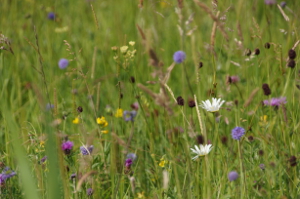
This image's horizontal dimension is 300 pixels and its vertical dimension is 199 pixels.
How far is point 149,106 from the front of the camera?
2104 millimetres

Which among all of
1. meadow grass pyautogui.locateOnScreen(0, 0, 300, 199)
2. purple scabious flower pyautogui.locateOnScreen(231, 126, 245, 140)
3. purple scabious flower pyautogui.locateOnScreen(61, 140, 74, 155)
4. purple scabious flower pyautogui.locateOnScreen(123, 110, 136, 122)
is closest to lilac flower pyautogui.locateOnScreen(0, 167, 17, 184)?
meadow grass pyautogui.locateOnScreen(0, 0, 300, 199)

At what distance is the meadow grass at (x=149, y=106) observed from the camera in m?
1.22

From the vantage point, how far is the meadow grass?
4.00 feet

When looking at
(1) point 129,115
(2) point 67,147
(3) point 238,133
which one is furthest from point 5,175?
(3) point 238,133

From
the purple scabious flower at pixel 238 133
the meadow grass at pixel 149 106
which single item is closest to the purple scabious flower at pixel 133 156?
the meadow grass at pixel 149 106

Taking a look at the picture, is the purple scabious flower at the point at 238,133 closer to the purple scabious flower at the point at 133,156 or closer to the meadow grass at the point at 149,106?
the meadow grass at the point at 149,106

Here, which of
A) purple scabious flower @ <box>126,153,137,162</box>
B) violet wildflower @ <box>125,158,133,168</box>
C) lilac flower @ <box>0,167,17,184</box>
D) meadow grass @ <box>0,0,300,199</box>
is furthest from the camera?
purple scabious flower @ <box>126,153,137,162</box>

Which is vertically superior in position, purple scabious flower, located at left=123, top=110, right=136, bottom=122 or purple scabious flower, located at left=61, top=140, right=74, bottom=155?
purple scabious flower, located at left=123, top=110, right=136, bottom=122

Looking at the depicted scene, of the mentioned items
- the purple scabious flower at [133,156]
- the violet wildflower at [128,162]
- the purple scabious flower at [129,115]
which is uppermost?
the purple scabious flower at [129,115]

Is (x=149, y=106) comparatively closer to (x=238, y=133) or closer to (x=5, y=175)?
(x=238, y=133)

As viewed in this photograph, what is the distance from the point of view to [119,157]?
5.76 feet

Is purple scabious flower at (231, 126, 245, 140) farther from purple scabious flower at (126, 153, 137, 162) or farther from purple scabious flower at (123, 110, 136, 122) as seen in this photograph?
purple scabious flower at (123, 110, 136, 122)

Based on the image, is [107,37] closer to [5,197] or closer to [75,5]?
[75,5]

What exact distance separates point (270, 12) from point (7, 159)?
2.27 metres
